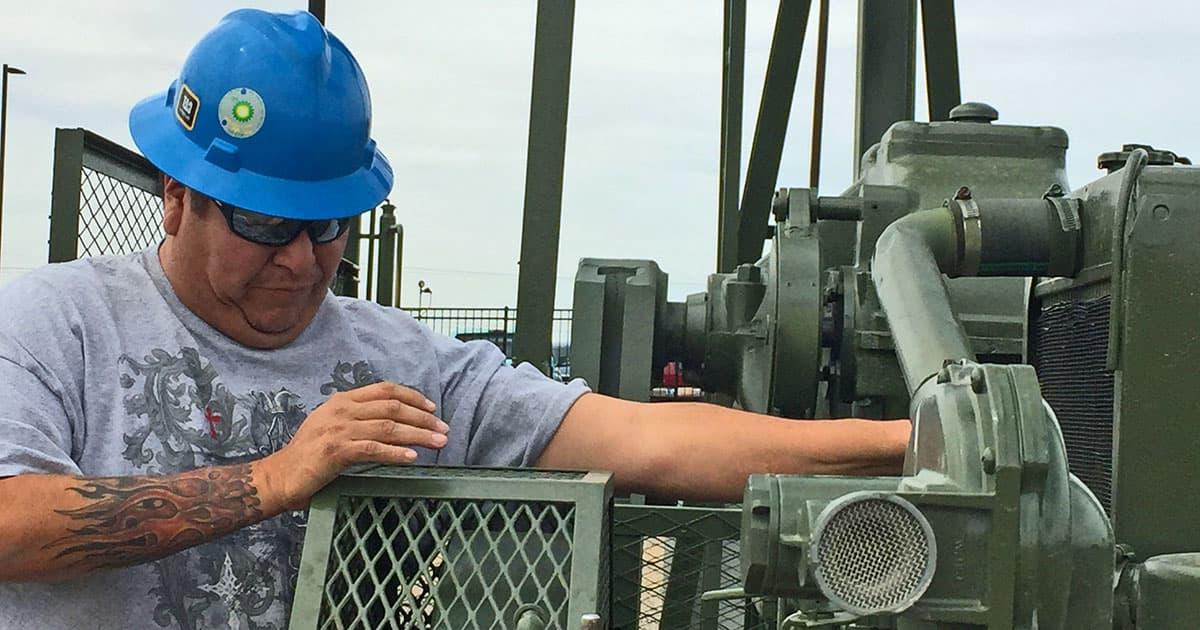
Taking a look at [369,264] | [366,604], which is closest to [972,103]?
[366,604]

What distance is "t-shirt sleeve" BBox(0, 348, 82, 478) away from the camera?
164 cm

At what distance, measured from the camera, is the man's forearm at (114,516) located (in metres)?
1.62

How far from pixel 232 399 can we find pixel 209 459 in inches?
3.9

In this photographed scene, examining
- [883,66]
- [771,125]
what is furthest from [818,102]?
[883,66]

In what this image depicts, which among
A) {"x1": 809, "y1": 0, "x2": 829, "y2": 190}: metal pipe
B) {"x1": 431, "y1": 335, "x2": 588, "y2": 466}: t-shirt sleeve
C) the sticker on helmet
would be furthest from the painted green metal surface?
{"x1": 809, "y1": 0, "x2": 829, "y2": 190}: metal pipe

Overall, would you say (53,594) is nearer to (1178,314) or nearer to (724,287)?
(1178,314)

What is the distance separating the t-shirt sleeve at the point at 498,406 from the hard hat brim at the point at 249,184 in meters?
0.35

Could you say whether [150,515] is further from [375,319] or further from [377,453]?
[375,319]

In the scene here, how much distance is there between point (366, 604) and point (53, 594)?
A: 62cm

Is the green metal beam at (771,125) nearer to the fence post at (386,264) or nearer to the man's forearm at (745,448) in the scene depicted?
the fence post at (386,264)

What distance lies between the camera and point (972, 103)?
3.65 meters

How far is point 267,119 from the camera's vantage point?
1908mm

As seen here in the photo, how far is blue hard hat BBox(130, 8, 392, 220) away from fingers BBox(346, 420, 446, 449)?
458mm

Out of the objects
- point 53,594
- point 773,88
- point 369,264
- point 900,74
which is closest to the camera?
point 53,594
